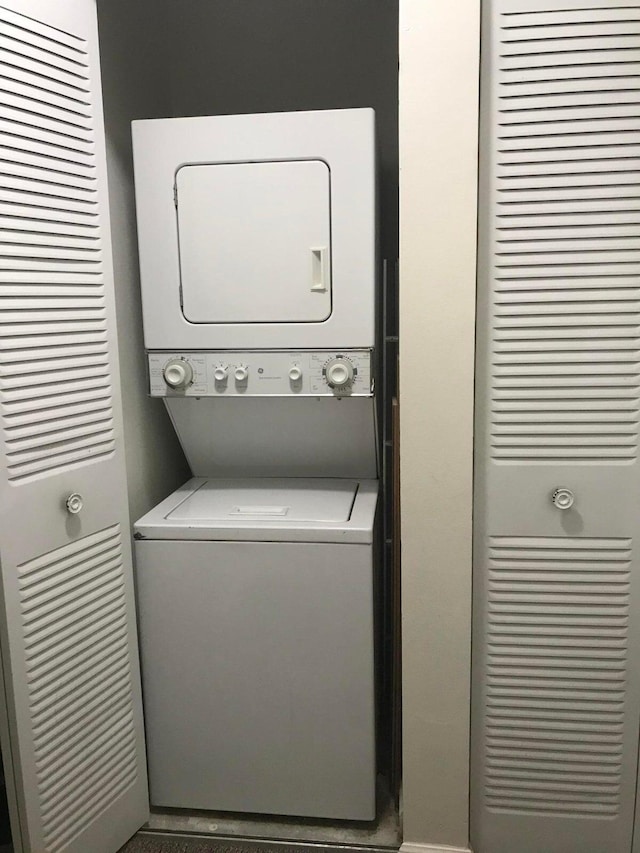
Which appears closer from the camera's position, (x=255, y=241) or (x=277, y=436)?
(x=255, y=241)

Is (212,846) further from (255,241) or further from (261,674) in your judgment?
(255,241)

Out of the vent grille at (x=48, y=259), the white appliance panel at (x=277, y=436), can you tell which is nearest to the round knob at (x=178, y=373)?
the white appliance panel at (x=277, y=436)

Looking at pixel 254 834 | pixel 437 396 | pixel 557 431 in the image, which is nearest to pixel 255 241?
pixel 437 396

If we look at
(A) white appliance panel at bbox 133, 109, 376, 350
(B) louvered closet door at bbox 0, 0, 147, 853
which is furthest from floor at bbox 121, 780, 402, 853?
(A) white appliance panel at bbox 133, 109, 376, 350

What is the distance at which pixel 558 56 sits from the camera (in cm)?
155

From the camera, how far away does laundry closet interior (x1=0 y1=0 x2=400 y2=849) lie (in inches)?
76.7

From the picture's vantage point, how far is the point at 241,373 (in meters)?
2.02

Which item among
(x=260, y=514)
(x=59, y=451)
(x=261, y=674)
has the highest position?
(x=59, y=451)

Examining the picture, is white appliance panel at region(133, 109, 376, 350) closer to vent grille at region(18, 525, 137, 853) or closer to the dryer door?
the dryer door

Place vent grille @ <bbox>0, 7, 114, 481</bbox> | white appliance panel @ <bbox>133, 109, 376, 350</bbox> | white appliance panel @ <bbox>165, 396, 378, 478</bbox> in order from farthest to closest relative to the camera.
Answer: white appliance panel @ <bbox>165, 396, 378, 478</bbox>
white appliance panel @ <bbox>133, 109, 376, 350</bbox>
vent grille @ <bbox>0, 7, 114, 481</bbox>

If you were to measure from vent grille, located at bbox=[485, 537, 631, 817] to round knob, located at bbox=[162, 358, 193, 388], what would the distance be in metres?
1.00

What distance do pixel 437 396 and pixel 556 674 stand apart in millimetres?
794

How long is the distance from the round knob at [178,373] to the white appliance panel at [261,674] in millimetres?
477

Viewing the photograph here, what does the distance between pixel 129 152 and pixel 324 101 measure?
2.49ft
